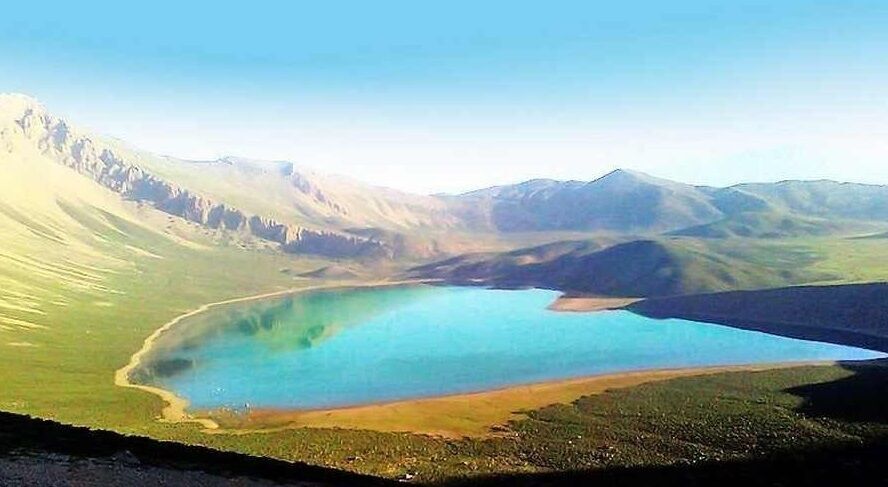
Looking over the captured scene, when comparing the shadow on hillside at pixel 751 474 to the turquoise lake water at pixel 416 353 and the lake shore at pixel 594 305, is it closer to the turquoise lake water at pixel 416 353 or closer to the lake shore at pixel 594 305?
the turquoise lake water at pixel 416 353

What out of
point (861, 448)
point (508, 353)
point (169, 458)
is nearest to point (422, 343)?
point (508, 353)

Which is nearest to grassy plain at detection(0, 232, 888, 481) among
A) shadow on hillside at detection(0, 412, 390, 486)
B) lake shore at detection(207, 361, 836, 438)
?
lake shore at detection(207, 361, 836, 438)

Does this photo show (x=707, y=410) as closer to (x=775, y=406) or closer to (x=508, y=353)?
(x=775, y=406)

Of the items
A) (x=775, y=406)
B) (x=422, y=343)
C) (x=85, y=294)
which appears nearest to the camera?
(x=775, y=406)

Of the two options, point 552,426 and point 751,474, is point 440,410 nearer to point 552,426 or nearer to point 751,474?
point 552,426

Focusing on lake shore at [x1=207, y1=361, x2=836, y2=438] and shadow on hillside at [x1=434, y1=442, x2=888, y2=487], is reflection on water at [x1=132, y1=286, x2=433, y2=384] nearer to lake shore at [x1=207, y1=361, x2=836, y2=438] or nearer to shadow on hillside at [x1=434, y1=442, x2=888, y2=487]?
lake shore at [x1=207, y1=361, x2=836, y2=438]

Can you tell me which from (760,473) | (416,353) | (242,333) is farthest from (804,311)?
(242,333)
